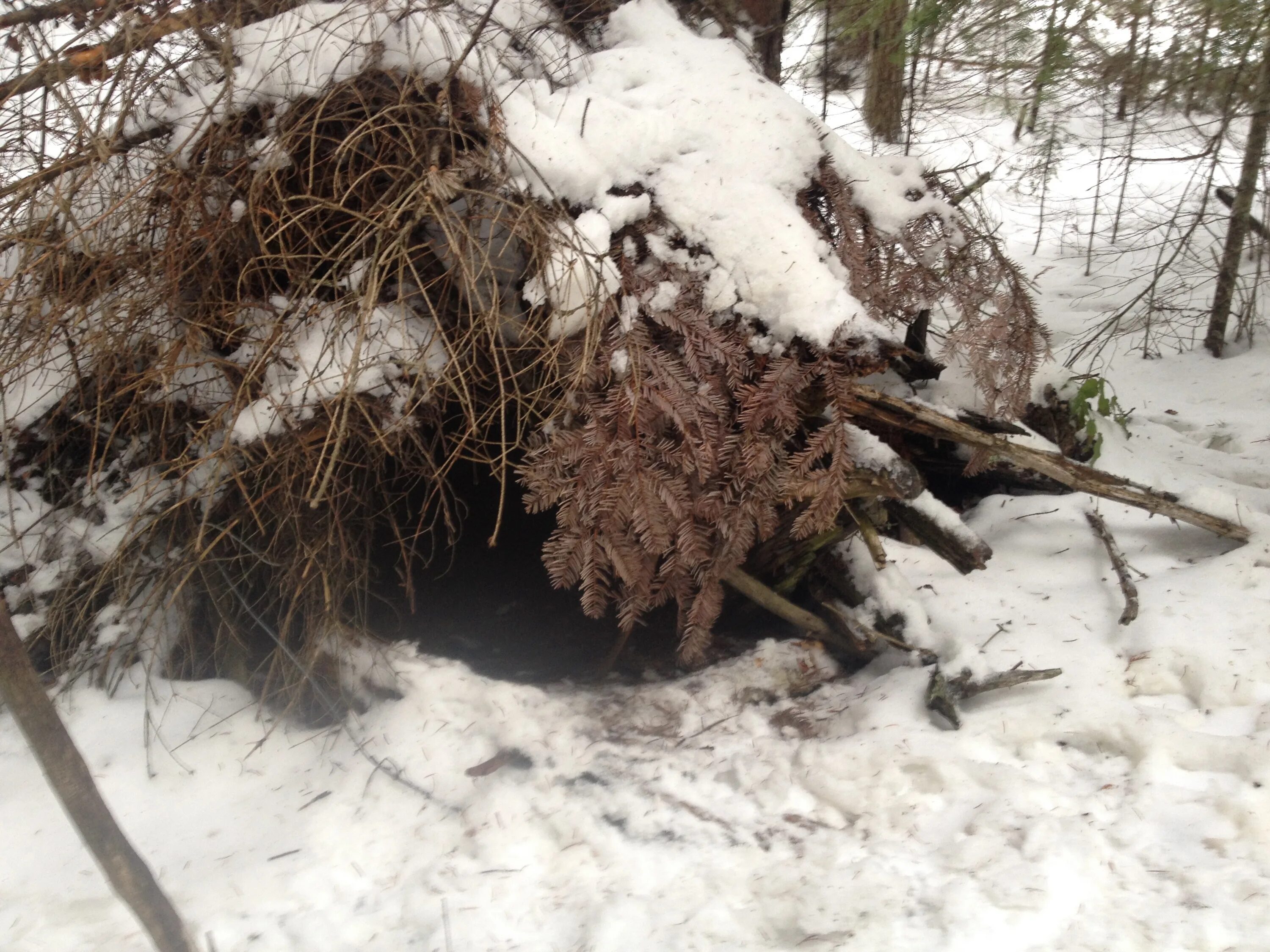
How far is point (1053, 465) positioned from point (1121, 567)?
43 cm

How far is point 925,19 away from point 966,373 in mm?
1870

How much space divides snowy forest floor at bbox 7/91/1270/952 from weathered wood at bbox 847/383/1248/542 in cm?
13

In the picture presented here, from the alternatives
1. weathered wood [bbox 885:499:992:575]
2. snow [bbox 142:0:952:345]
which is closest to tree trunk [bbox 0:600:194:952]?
snow [bbox 142:0:952:345]

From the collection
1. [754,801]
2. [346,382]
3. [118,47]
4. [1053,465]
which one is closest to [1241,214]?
[1053,465]

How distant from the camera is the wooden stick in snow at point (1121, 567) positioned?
289 centimetres

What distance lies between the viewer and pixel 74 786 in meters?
1.67

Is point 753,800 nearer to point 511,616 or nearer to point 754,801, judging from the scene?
point 754,801

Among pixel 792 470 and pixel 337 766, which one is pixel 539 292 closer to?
pixel 792 470

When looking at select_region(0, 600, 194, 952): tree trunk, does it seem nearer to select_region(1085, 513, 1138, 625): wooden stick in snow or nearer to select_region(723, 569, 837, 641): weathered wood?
select_region(723, 569, 837, 641): weathered wood

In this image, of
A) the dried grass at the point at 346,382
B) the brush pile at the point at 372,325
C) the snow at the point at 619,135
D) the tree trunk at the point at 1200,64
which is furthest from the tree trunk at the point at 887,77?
the dried grass at the point at 346,382

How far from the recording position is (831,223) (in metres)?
3.02

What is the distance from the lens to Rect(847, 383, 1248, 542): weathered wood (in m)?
3.05

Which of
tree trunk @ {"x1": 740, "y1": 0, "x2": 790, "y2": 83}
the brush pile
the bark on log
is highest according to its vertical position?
tree trunk @ {"x1": 740, "y1": 0, "x2": 790, "y2": 83}

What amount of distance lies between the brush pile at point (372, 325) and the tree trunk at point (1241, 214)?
260cm
